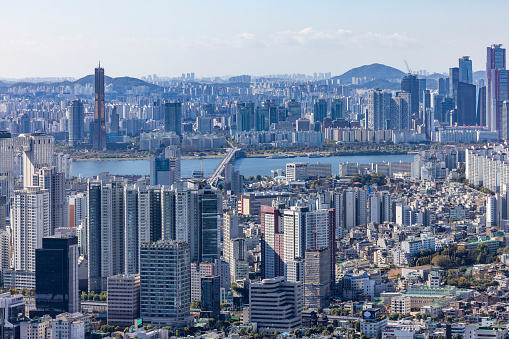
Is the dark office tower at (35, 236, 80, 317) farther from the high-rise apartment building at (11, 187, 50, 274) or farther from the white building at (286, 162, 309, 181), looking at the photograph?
the white building at (286, 162, 309, 181)

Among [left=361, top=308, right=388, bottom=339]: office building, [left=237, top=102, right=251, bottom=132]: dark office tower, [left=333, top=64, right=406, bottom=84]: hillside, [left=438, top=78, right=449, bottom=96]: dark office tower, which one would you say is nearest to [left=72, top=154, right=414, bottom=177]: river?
[left=237, top=102, right=251, bottom=132]: dark office tower

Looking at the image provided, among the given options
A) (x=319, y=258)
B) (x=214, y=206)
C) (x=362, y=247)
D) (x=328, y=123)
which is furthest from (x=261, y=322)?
(x=328, y=123)

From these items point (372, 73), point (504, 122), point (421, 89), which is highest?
point (372, 73)

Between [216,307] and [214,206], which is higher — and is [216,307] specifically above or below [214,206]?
below

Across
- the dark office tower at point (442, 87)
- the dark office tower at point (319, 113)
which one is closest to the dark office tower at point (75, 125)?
the dark office tower at point (319, 113)

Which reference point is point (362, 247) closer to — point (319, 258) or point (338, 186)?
point (319, 258)

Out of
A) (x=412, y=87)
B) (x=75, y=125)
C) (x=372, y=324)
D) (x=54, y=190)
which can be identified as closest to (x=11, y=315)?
(x=372, y=324)

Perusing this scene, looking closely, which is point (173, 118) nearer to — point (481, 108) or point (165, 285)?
point (481, 108)

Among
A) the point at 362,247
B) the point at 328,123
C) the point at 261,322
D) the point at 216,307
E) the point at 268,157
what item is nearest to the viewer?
the point at 261,322

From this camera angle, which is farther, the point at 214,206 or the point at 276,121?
the point at 276,121
